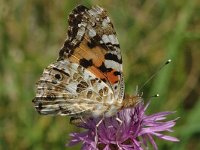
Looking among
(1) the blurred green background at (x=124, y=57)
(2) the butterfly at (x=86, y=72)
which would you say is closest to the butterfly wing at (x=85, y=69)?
(2) the butterfly at (x=86, y=72)

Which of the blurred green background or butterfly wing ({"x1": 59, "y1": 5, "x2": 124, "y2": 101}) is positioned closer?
butterfly wing ({"x1": 59, "y1": 5, "x2": 124, "y2": 101})

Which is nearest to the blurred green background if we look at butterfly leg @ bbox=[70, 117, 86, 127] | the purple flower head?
the purple flower head

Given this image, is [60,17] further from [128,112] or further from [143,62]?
[128,112]

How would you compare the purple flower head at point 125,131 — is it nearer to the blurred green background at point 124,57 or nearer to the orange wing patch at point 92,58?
the orange wing patch at point 92,58

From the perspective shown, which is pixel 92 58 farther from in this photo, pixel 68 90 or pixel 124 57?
pixel 124 57

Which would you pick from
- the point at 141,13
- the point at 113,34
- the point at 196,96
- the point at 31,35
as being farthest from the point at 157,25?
the point at 113,34

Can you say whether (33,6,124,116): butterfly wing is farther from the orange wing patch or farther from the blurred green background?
the blurred green background
